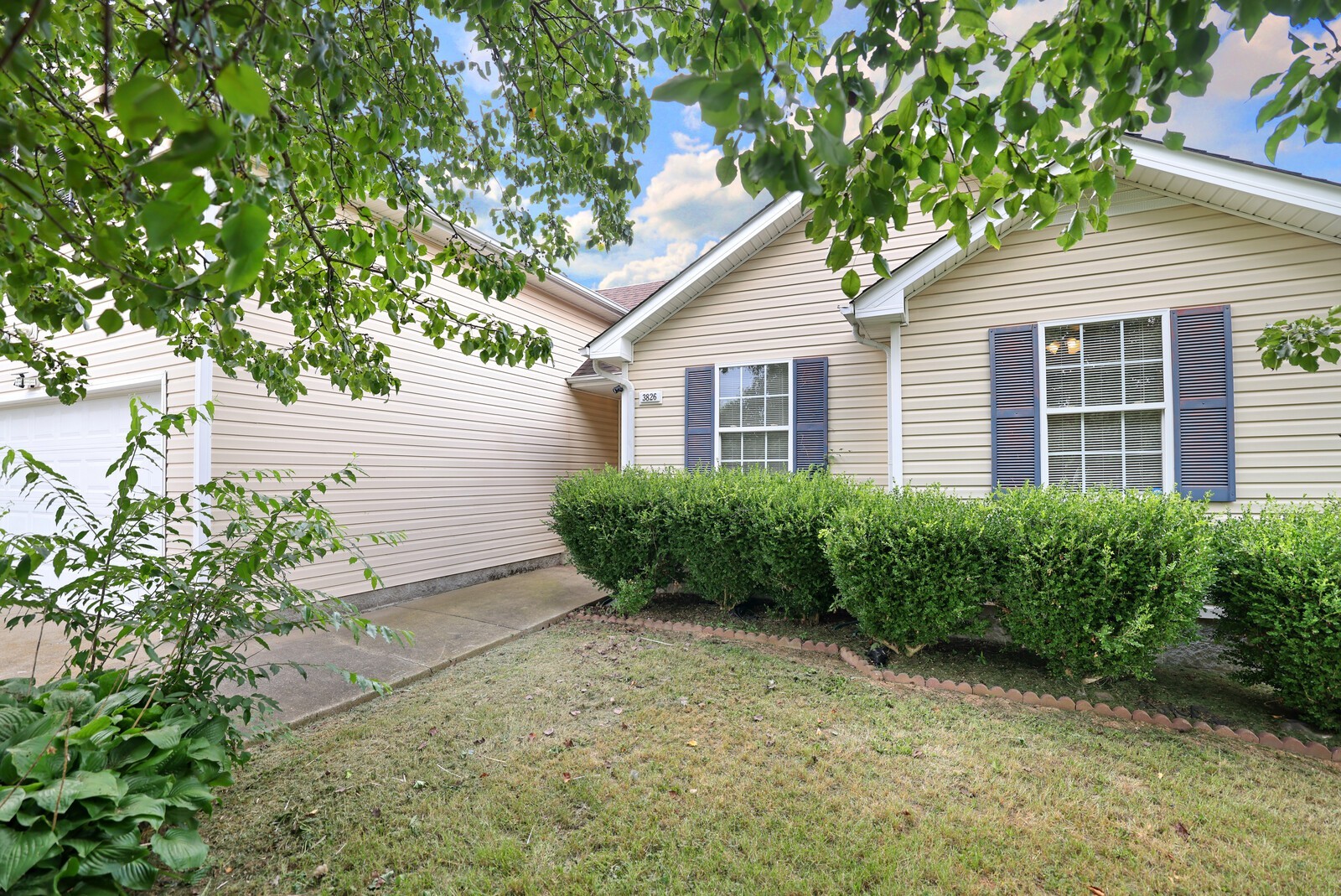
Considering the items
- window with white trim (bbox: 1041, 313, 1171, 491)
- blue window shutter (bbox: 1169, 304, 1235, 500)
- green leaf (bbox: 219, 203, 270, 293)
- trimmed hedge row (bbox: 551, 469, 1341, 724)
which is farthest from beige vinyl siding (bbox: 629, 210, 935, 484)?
green leaf (bbox: 219, 203, 270, 293)

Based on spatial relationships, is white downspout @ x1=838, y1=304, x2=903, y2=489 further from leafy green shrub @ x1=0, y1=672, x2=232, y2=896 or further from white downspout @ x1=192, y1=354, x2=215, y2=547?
white downspout @ x1=192, y1=354, x2=215, y2=547

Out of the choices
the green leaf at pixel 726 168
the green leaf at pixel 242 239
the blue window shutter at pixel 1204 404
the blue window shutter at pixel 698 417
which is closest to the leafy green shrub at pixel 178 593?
the green leaf at pixel 242 239

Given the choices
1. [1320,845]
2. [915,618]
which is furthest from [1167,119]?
[915,618]

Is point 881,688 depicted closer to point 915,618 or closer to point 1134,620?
point 915,618

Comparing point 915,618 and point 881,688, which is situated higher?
point 915,618

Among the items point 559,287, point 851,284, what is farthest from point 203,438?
point 851,284

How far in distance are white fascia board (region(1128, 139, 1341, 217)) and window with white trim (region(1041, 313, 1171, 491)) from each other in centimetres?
107

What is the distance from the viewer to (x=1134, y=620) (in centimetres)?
345

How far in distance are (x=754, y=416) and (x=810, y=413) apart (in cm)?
69

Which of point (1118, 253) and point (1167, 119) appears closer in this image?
point (1167, 119)

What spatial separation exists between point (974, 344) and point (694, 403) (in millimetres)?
3111

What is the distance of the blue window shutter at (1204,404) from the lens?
4582 millimetres

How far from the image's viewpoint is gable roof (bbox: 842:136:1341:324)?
4.29 metres

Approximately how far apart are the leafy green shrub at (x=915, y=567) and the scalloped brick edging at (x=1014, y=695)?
307mm
